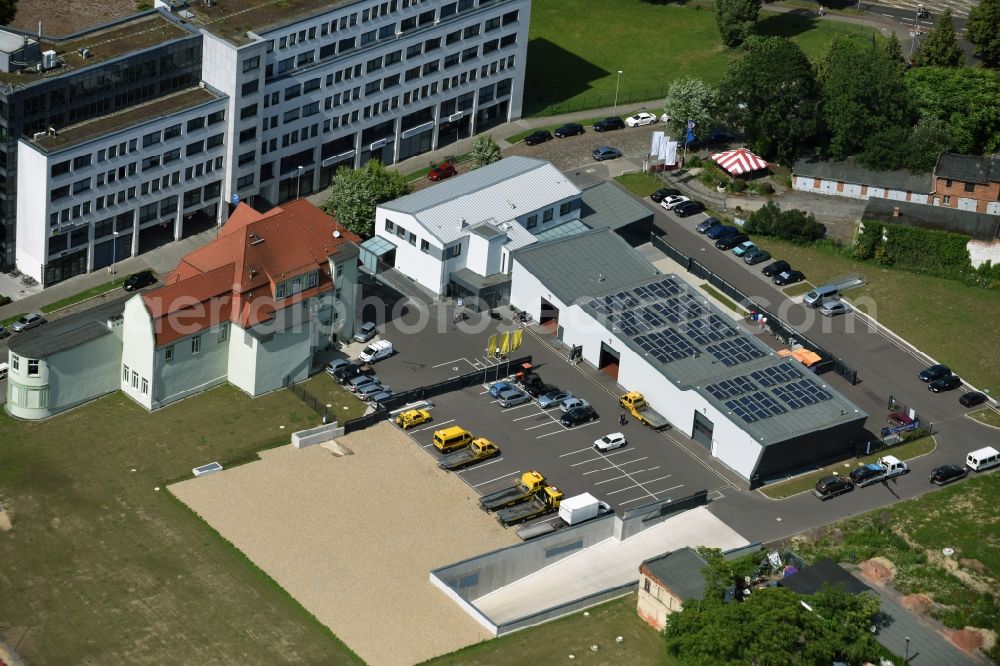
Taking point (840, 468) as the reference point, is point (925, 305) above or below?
above

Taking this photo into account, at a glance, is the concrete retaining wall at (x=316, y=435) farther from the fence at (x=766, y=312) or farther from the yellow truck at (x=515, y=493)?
the fence at (x=766, y=312)

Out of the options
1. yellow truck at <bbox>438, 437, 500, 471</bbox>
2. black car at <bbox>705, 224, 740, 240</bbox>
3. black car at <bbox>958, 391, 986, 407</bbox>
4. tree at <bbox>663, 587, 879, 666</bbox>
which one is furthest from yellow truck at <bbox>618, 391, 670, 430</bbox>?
black car at <bbox>705, 224, 740, 240</bbox>

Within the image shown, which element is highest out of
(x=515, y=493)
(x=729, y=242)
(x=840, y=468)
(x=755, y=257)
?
(x=729, y=242)

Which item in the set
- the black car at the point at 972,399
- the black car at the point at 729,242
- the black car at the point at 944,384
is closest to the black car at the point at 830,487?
the black car at the point at 972,399

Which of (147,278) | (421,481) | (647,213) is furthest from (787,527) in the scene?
(147,278)

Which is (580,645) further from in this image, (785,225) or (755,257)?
(785,225)

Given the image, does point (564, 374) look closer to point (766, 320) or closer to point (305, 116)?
point (766, 320)

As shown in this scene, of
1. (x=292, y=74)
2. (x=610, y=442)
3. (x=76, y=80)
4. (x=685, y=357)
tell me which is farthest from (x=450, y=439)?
(x=76, y=80)
